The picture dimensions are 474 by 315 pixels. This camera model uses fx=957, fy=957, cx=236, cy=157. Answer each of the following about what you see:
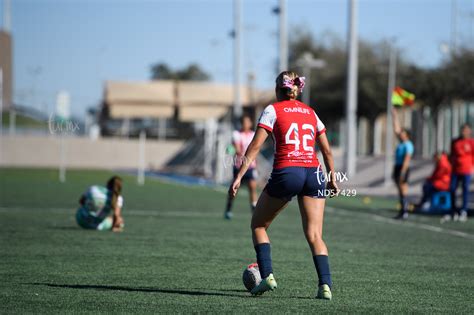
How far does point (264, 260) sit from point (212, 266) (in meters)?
2.51

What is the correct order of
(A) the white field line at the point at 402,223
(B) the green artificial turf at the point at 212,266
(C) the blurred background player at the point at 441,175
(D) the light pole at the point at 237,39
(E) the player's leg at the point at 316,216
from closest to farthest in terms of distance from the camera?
(B) the green artificial turf at the point at 212,266 → (E) the player's leg at the point at 316,216 → (A) the white field line at the point at 402,223 → (C) the blurred background player at the point at 441,175 → (D) the light pole at the point at 237,39

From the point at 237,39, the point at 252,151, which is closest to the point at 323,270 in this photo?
the point at 252,151

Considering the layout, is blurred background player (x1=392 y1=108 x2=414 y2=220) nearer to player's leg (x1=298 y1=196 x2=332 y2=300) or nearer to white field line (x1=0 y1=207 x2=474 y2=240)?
white field line (x1=0 y1=207 x2=474 y2=240)

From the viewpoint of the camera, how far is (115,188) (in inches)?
634

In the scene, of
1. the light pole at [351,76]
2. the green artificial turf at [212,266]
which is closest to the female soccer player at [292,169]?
the green artificial turf at [212,266]

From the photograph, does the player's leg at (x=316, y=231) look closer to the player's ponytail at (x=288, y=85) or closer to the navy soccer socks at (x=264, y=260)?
the navy soccer socks at (x=264, y=260)

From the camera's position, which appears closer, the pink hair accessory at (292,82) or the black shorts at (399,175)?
the pink hair accessory at (292,82)

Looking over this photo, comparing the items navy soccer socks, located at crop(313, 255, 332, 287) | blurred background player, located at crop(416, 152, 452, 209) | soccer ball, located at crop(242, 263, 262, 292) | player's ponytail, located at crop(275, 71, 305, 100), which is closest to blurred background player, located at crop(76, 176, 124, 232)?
soccer ball, located at crop(242, 263, 262, 292)

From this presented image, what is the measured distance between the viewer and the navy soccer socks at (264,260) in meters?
9.22

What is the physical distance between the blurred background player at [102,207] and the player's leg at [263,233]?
7.02 meters

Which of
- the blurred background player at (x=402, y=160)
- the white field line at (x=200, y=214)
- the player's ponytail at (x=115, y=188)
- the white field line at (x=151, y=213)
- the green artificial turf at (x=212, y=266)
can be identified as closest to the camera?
the green artificial turf at (x=212, y=266)

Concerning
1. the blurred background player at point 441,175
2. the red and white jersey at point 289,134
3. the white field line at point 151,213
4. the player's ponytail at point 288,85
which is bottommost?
the white field line at point 151,213

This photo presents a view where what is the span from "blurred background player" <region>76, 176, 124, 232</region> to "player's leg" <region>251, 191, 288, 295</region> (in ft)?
23.0

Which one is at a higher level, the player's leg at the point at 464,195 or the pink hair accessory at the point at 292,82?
the pink hair accessory at the point at 292,82
